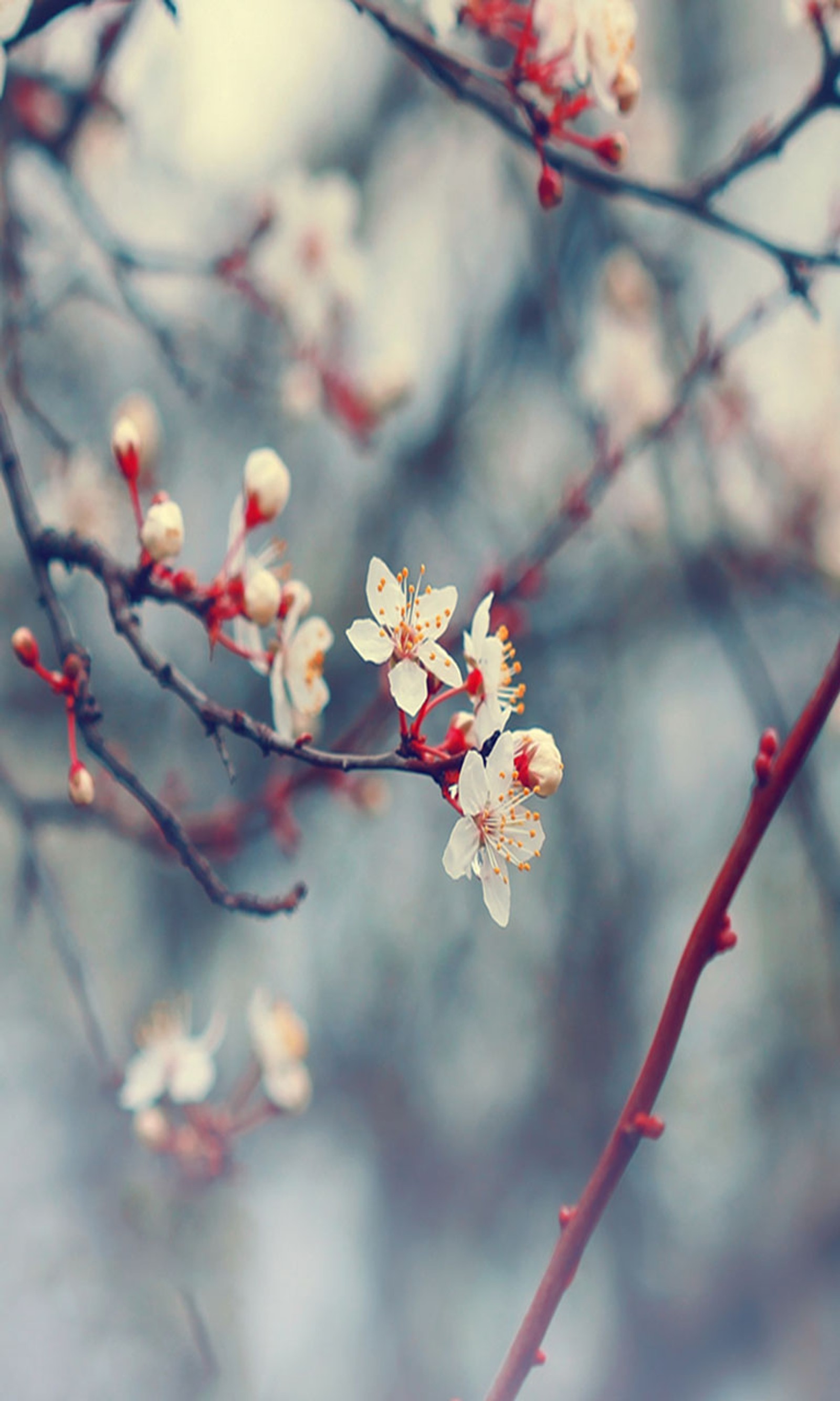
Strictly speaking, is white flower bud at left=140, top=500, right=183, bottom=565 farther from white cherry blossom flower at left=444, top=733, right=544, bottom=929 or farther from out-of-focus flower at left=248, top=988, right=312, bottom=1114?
out-of-focus flower at left=248, top=988, right=312, bottom=1114

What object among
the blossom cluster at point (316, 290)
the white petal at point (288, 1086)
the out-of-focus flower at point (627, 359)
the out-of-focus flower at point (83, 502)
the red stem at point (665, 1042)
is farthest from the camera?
the out-of-focus flower at point (627, 359)

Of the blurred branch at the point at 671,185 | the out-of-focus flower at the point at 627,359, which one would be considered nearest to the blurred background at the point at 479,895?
the out-of-focus flower at the point at 627,359

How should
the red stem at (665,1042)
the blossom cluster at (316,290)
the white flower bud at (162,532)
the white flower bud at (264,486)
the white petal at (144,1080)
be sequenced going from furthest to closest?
the blossom cluster at (316,290) < the white petal at (144,1080) < the white flower bud at (264,486) < the white flower bud at (162,532) < the red stem at (665,1042)

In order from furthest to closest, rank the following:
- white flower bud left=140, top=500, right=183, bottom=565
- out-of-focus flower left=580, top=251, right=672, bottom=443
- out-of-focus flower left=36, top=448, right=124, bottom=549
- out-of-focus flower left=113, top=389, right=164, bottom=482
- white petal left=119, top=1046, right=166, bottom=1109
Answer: out-of-focus flower left=580, top=251, right=672, bottom=443 < out-of-focus flower left=36, top=448, right=124, bottom=549 < white petal left=119, top=1046, right=166, bottom=1109 < out-of-focus flower left=113, top=389, right=164, bottom=482 < white flower bud left=140, top=500, right=183, bottom=565

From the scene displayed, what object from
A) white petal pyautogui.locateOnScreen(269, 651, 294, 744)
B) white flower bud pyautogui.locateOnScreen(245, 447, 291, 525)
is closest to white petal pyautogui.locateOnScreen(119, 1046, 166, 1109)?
white petal pyautogui.locateOnScreen(269, 651, 294, 744)

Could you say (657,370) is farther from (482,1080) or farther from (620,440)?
(482,1080)

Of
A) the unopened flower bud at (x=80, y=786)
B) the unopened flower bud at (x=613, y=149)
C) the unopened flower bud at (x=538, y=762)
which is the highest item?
the unopened flower bud at (x=613, y=149)

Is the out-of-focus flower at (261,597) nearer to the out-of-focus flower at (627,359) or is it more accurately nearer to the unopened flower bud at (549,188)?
the unopened flower bud at (549,188)
